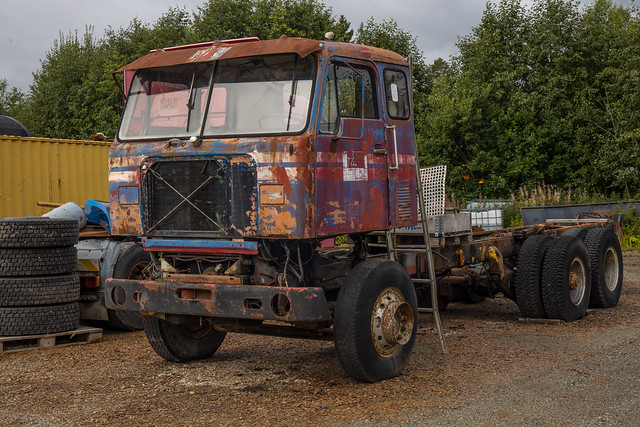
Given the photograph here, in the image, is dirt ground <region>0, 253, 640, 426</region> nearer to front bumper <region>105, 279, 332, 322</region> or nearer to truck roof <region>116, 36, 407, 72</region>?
front bumper <region>105, 279, 332, 322</region>

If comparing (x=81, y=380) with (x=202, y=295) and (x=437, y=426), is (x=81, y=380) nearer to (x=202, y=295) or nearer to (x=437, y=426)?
(x=202, y=295)

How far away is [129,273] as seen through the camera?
31.6ft

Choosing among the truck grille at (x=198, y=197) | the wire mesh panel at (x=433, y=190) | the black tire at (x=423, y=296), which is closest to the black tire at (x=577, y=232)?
the black tire at (x=423, y=296)

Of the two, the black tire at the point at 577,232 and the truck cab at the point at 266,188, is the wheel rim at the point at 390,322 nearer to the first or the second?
the truck cab at the point at 266,188

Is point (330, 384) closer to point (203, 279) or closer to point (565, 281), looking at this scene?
point (203, 279)

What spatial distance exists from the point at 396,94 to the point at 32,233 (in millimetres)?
4410

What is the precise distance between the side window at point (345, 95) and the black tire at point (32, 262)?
4145mm

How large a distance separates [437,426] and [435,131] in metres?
22.2

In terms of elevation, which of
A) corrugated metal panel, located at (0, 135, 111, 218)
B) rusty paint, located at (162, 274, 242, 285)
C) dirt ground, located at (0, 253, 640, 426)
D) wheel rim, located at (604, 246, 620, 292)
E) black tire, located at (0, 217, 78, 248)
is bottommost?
dirt ground, located at (0, 253, 640, 426)

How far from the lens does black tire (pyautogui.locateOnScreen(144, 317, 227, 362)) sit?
736cm

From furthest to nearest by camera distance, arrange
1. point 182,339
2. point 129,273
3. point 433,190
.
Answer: point 129,273 < point 433,190 < point 182,339

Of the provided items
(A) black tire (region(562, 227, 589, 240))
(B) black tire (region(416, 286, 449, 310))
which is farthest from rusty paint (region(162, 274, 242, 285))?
(A) black tire (region(562, 227, 589, 240))

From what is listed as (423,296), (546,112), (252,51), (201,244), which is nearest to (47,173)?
(423,296)

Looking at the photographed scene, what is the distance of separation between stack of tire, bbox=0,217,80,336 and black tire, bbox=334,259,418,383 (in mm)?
3977
